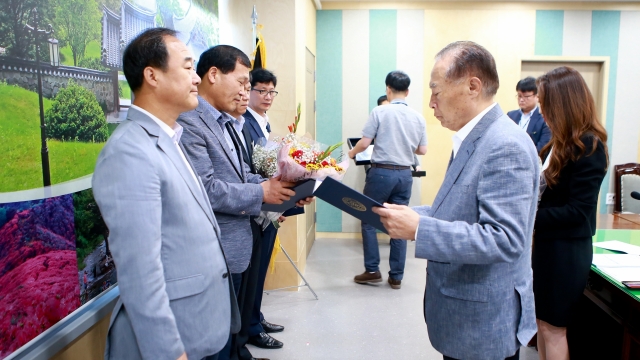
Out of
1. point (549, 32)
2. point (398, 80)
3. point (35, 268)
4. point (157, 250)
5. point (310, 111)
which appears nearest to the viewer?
point (157, 250)

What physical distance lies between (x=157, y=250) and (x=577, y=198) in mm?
1735

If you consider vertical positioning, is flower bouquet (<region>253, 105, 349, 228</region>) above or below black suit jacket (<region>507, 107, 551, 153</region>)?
below

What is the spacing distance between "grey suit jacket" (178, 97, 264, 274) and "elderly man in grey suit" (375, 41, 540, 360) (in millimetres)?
674

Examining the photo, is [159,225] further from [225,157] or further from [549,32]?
[549,32]

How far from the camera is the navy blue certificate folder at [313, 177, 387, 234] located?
4.92ft

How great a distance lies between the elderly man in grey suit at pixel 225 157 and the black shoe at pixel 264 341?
898 millimetres

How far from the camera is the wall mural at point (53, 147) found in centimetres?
118

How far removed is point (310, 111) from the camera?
207 inches

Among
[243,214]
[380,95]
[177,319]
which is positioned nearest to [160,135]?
[177,319]

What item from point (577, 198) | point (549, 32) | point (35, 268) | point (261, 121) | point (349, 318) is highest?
point (549, 32)

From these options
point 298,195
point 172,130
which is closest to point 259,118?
point 298,195

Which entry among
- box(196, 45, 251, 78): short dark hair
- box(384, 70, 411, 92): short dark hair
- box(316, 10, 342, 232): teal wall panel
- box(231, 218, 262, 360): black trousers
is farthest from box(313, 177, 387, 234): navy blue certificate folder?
box(316, 10, 342, 232): teal wall panel

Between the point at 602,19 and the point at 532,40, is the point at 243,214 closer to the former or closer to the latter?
the point at 532,40

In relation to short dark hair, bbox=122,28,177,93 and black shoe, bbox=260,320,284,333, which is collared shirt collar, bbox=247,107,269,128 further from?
short dark hair, bbox=122,28,177,93
